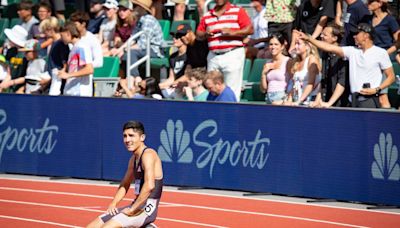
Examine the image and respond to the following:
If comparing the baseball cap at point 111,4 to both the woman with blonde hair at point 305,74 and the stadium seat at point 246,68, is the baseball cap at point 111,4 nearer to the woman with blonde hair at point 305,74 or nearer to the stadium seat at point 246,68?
the stadium seat at point 246,68

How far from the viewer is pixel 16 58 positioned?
1991cm

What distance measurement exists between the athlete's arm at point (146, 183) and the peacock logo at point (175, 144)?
17.6 ft

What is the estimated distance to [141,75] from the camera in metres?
18.4

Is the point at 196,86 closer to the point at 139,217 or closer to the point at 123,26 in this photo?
the point at 123,26

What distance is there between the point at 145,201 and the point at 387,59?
510cm

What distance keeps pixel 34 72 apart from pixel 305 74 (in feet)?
18.4

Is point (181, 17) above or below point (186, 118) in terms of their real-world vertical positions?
above

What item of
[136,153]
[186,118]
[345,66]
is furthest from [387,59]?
[136,153]

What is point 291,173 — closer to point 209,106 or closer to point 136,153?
point 209,106

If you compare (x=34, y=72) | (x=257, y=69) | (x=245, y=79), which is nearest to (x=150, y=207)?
(x=257, y=69)

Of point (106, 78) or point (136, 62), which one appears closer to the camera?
point (136, 62)

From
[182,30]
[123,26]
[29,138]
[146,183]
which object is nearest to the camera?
[146,183]

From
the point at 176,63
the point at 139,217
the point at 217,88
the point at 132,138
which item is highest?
the point at 176,63

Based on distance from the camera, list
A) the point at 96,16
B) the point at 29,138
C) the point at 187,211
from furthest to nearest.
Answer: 1. the point at 96,16
2. the point at 29,138
3. the point at 187,211
